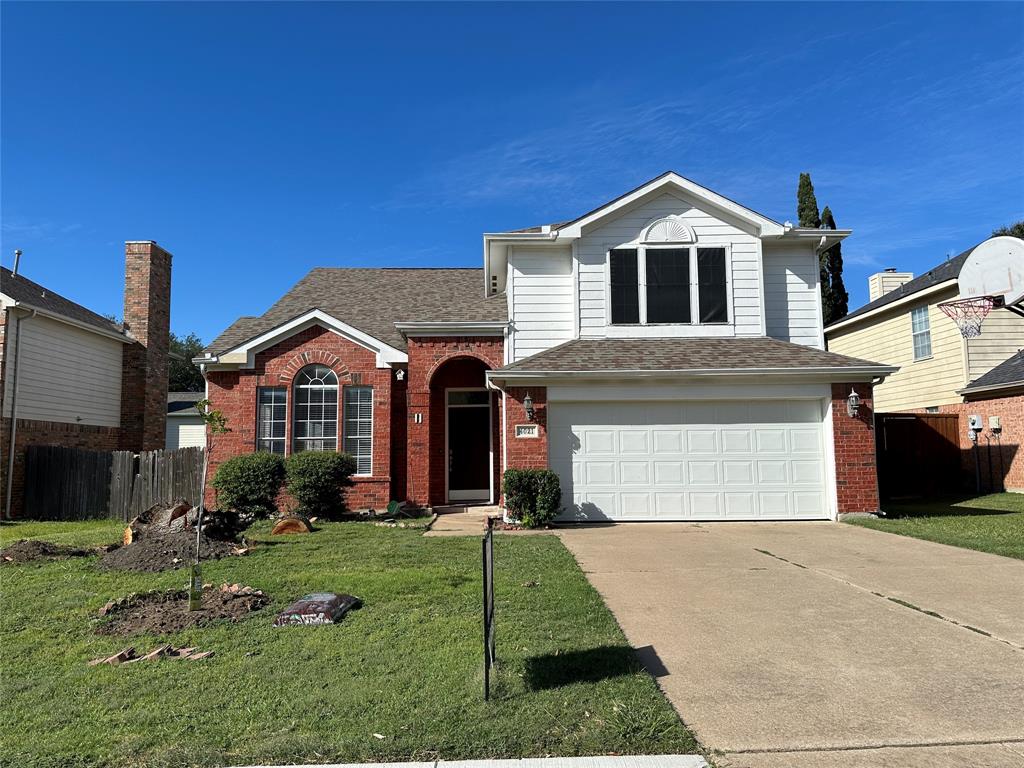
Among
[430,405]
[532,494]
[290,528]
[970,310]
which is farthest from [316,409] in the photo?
[970,310]

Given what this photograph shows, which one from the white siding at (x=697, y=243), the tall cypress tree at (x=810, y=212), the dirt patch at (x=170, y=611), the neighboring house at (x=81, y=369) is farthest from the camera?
the tall cypress tree at (x=810, y=212)

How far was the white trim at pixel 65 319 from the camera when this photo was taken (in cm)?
1587

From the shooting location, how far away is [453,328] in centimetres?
1459

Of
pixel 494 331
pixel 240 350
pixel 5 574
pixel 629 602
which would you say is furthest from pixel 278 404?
pixel 629 602

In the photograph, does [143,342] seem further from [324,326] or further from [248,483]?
[248,483]

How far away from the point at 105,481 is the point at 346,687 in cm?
1390

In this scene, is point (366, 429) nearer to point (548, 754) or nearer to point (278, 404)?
point (278, 404)

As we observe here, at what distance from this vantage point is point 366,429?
14906 millimetres

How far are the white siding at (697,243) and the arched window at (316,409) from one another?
5853mm

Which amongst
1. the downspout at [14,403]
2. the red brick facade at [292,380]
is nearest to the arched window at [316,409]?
the red brick facade at [292,380]

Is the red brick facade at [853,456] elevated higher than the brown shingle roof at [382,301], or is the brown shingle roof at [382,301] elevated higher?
the brown shingle roof at [382,301]

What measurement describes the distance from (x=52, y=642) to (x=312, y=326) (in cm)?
1029

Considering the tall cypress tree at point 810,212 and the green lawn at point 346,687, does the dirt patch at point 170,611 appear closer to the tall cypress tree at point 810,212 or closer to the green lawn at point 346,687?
the green lawn at point 346,687

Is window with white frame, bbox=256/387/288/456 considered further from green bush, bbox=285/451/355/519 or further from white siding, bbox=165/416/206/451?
white siding, bbox=165/416/206/451
